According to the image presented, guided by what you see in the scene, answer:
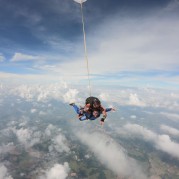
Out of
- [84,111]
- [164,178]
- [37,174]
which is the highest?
[84,111]

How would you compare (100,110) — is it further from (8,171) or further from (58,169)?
(8,171)

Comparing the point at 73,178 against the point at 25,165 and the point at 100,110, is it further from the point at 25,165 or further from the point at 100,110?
the point at 100,110

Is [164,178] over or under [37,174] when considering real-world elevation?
under

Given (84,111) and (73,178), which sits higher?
(84,111)

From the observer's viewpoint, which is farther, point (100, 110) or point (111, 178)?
point (111, 178)

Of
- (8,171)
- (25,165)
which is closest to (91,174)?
(25,165)

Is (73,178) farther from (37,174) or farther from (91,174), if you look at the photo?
(37,174)

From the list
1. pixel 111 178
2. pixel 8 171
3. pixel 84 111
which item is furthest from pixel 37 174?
pixel 84 111
